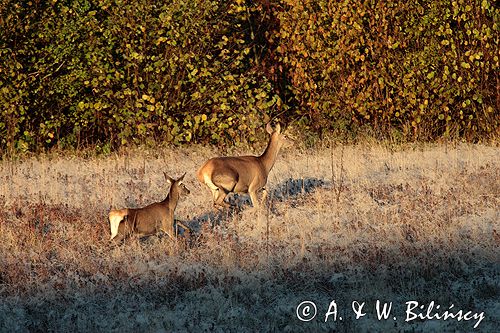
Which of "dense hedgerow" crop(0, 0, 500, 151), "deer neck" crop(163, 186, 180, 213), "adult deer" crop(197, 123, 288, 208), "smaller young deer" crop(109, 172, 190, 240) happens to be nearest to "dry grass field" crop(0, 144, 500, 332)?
"smaller young deer" crop(109, 172, 190, 240)

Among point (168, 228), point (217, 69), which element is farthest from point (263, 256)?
point (217, 69)

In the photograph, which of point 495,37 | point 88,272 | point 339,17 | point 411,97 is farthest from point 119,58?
point 88,272

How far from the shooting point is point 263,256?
9141 millimetres

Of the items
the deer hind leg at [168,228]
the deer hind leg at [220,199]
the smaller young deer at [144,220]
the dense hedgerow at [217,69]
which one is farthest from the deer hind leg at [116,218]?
the dense hedgerow at [217,69]

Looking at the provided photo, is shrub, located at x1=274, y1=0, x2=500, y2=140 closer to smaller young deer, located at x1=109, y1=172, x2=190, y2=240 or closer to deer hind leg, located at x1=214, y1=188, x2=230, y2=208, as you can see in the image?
deer hind leg, located at x1=214, y1=188, x2=230, y2=208

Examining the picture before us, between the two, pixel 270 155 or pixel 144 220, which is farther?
pixel 270 155

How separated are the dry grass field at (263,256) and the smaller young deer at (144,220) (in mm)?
135

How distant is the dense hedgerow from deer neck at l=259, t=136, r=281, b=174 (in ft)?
13.8

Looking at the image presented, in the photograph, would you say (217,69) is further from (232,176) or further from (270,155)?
(232,176)

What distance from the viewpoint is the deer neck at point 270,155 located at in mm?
11547

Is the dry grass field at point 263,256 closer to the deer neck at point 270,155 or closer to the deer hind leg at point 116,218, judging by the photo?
the deer hind leg at point 116,218

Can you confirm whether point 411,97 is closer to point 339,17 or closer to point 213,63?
point 339,17

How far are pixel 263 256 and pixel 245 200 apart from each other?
115 inches

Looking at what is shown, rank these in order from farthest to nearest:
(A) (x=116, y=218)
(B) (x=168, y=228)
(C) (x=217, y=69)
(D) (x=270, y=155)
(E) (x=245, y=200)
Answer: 1. (C) (x=217, y=69)
2. (E) (x=245, y=200)
3. (D) (x=270, y=155)
4. (B) (x=168, y=228)
5. (A) (x=116, y=218)
